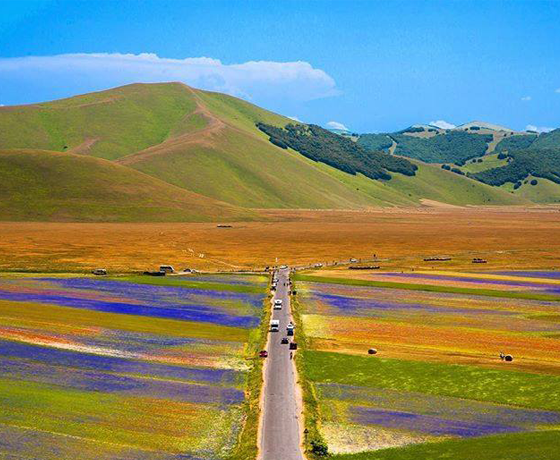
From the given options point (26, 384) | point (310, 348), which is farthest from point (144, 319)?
point (26, 384)

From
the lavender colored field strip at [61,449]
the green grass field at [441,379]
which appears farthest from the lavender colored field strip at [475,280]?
the lavender colored field strip at [61,449]

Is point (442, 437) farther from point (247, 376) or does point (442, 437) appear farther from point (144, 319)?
point (144, 319)

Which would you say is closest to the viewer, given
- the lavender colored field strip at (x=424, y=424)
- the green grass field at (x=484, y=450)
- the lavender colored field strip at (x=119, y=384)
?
the green grass field at (x=484, y=450)

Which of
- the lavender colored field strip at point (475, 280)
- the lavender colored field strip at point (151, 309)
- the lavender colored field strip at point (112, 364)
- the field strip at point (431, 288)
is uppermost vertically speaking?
the lavender colored field strip at point (475, 280)

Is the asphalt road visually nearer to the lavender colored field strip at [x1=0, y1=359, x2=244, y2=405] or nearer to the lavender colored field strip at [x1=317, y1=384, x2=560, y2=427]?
the lavender colored field strip at [x1=0, y1=359, x2=244, y2=405]

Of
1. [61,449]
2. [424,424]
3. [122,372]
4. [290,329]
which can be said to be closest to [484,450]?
[424,424]

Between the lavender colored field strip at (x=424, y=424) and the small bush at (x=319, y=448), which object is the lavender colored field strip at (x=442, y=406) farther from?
the small bush at (x=319, y=448)
